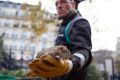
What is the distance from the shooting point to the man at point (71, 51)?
6.00 feet

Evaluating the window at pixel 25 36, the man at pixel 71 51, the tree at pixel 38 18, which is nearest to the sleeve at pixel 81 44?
the man at pixel 71 51

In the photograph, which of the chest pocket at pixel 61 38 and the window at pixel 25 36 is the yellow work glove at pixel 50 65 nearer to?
the chest pocket at pixel 61 38

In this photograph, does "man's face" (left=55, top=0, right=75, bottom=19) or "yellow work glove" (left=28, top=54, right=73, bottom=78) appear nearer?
"yellow work glove" (left=28, top=54, right=73, bottom=78)

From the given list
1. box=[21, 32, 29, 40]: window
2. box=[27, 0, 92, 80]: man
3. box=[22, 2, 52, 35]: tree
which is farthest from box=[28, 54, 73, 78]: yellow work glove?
box=[21, 32, 29, 40]: window

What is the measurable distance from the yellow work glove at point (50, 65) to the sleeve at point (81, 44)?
7cm

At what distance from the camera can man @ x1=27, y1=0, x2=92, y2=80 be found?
1.83 metres

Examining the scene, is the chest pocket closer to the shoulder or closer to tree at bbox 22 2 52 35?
the shoulder

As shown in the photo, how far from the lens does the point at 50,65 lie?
1833mm

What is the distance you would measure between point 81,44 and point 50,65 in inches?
10.0

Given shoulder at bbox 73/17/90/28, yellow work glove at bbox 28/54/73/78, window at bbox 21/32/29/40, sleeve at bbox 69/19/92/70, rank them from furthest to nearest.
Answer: window at bbox 21/32/29/40 < shoulder at bbox 73/17/90/28 < sleeve at bbox 69/19/92/70 < yellow work glove at bbox 28/54/73/78

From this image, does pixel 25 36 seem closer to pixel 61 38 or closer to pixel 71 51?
pixel 61 38

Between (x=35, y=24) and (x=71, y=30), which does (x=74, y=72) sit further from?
(x=35, y=24)

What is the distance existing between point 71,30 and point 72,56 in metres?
0.24

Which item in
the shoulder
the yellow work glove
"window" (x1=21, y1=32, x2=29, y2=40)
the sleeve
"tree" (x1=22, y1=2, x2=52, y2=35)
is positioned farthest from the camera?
"window" (x1=21, y1=32, x2=29, y2=40)
